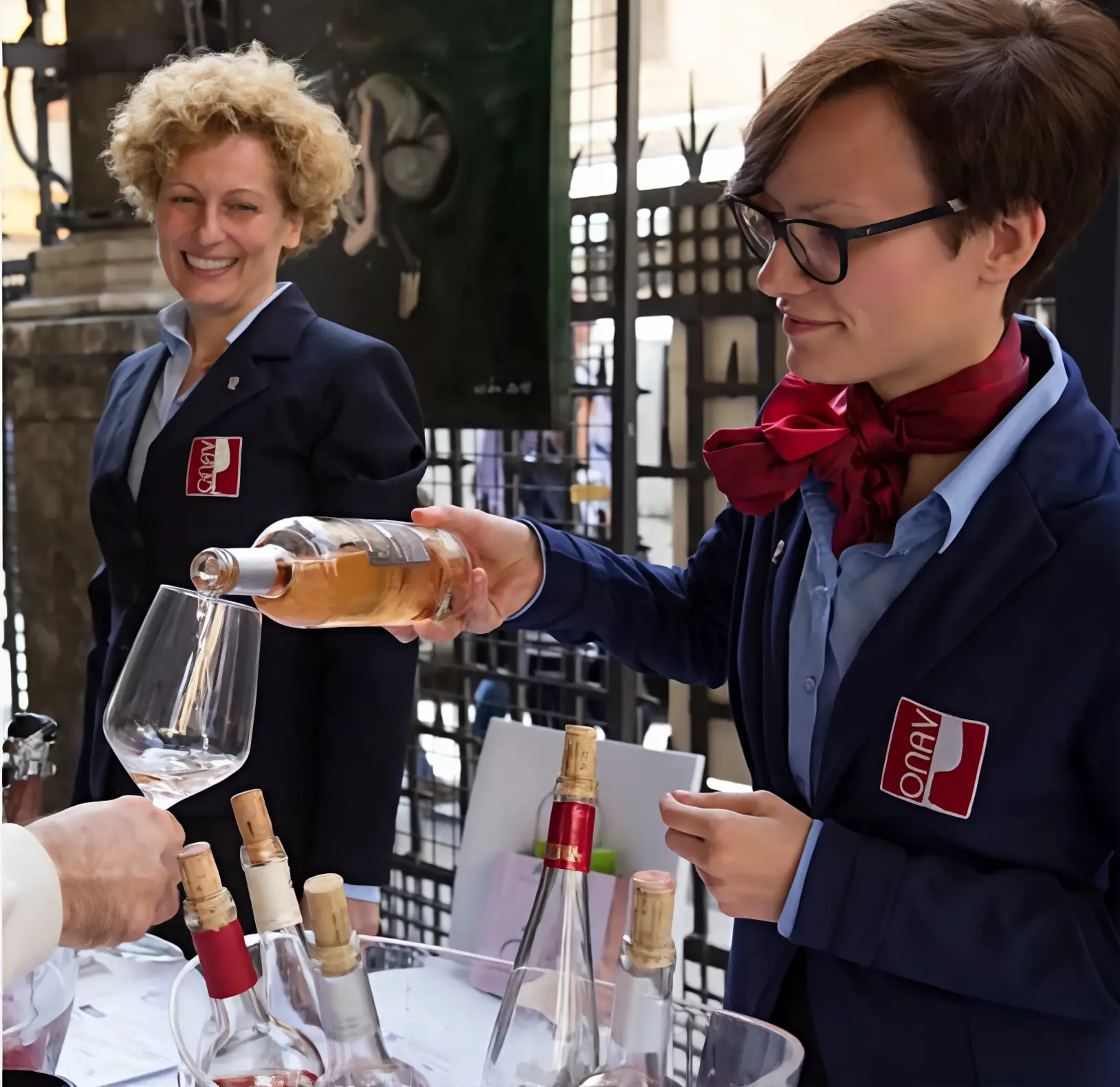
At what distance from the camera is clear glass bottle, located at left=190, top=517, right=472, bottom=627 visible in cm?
88

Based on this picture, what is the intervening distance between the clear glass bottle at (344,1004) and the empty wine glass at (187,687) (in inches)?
7.8

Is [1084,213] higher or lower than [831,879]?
higher

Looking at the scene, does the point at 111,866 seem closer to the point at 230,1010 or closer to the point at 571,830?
the point at 230,1010

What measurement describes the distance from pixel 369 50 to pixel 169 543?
1349 mm

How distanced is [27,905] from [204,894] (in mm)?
97

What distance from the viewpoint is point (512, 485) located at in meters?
2.53

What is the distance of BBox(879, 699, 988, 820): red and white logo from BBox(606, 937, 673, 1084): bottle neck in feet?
1.17

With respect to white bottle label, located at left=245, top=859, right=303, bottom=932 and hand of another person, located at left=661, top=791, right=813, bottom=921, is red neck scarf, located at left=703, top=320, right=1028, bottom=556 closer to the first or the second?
hand of another person, located at left=661, top=791, right=813, bottom=921

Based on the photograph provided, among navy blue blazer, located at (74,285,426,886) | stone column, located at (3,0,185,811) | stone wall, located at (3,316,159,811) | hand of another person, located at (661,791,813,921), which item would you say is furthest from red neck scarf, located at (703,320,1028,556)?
stone wall, located at (3,316,159,811)

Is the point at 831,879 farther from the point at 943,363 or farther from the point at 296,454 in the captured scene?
the point at 296,454

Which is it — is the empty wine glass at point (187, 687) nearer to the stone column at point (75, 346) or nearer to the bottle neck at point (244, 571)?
the bottle neck at point (244, 571)

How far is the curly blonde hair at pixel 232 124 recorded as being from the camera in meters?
1.84

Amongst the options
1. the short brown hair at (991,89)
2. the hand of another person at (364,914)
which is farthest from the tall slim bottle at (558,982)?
the hand of another person at (364,914)

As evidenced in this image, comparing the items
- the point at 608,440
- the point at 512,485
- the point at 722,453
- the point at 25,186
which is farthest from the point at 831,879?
the point at 25,186
